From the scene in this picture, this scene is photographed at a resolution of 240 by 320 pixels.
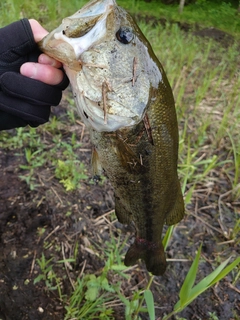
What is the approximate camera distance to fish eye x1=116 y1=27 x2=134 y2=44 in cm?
116

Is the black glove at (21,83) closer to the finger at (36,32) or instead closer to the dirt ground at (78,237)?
the finger at (36,32)

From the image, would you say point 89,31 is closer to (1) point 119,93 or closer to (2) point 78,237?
(1) point 119,93

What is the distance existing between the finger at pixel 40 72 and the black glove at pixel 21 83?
2cm

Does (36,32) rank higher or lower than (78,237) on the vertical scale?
higher

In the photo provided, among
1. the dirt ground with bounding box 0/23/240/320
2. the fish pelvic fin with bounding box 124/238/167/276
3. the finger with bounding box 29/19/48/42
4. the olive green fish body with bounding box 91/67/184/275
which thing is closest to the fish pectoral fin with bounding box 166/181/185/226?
the olive green fish body with bounding box 91/67/184/275

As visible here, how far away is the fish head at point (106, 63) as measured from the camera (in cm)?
109

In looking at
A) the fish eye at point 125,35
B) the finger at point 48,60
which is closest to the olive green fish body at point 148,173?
the fish eye at point 125,35

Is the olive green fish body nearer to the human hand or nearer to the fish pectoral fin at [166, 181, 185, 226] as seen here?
the fish pectoral fin at [166, 181, 185, 226]

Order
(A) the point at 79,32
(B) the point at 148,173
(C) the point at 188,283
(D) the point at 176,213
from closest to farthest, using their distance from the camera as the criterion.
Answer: (A) the point at 79,32 < (C) the point at 188,283 < (B) the point at 148,173 < (D) the point at 176,213

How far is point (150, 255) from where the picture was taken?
1.63 metres

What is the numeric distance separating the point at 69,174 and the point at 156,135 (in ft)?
3.95

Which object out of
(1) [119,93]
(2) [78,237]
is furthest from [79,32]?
(2) [78,237]

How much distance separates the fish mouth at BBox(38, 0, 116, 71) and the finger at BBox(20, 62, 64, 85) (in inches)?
5.5

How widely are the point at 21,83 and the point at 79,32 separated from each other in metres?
0.36
